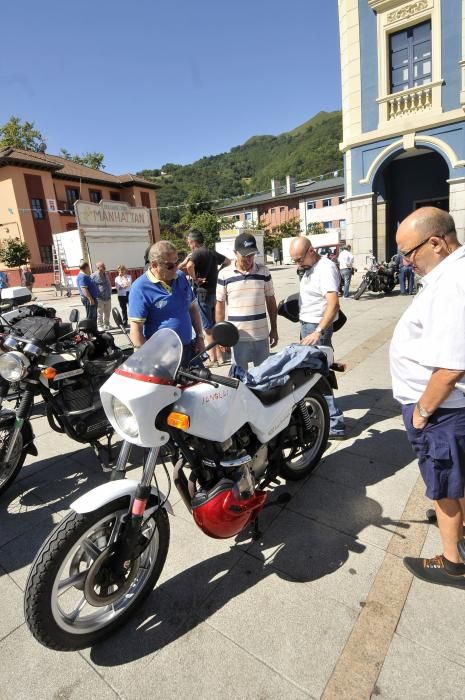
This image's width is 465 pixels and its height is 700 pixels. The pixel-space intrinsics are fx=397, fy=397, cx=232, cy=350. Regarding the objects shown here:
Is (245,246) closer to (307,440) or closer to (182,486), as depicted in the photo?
(307,440)

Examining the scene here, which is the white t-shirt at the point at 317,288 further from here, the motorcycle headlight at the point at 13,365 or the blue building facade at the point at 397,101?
the blue building facade at the point at 397,101

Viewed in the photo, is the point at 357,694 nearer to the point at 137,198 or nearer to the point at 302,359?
the point at 302,359

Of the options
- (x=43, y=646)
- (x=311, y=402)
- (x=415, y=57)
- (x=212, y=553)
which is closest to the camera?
(x=43, y=646)

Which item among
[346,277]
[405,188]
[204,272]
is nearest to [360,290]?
[346,277]

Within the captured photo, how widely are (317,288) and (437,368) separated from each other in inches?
72.7

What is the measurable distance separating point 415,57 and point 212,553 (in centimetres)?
1617

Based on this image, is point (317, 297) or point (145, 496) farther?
point (317, 297)

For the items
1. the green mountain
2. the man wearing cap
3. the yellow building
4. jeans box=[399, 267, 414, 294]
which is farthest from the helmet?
the green mountain

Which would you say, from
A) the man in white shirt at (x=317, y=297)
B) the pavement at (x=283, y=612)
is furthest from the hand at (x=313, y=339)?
the pavement at (x=283, y=612)

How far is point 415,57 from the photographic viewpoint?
42.2ft

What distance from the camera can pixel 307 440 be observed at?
9.64 ft

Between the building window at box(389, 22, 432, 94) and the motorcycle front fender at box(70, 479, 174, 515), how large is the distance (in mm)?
15775

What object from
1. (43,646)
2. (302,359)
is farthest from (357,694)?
(302,359)

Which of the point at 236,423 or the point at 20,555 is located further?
the point at 20,555
